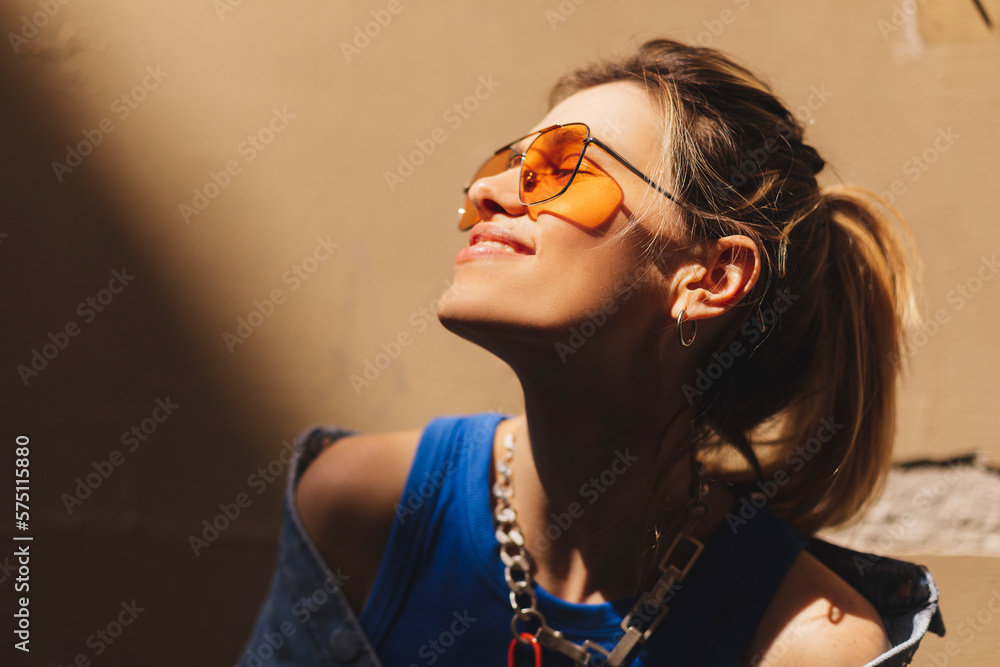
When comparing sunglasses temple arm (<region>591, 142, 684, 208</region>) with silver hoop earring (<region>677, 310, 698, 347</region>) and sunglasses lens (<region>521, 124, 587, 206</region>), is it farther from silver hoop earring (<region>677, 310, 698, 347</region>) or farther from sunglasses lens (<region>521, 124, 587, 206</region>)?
silver hoop earring (<region>677, 310, 698, 347</region>)

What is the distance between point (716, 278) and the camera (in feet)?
3.84

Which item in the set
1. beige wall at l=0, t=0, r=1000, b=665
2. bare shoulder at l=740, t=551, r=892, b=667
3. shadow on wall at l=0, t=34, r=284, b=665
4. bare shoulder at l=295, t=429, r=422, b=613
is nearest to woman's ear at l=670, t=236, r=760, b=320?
bare shoulder at l=740, t=551, r=892, b=667

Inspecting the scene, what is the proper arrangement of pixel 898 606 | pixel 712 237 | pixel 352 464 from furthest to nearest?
pixel 352 464 → pixel 898 606 → pixel 712 237

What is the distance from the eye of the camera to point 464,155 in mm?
1842

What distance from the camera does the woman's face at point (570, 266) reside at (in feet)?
3.47

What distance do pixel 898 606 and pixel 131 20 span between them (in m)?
2.21

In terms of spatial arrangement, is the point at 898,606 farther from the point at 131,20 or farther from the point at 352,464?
the point at 131,20

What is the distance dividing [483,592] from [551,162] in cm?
78

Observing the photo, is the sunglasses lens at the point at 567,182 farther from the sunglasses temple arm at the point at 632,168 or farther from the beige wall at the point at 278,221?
the beige wall at the point at 278,221

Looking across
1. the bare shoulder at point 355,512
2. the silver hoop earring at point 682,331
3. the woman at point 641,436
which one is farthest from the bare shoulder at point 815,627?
the bare shoulder at point 355,512

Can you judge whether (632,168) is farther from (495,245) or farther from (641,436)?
(641,436)

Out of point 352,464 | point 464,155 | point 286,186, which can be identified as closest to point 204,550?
point 352,464

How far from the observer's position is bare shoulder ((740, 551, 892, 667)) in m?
1.11

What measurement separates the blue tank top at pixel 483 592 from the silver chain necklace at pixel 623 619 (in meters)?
0.02
